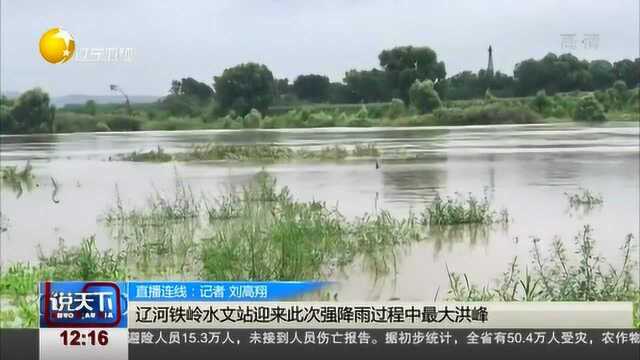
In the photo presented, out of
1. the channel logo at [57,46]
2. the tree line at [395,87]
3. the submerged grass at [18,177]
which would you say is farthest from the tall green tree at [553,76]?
the submerged grass at [18,177]

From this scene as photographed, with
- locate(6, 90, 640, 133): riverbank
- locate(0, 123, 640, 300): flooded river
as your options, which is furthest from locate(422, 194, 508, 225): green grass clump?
locate(6, 90, 640, 133): riverbank

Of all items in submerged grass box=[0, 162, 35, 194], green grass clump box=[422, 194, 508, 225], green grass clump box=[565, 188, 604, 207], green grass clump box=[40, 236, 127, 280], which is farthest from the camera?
submerged grass box=[0, 162, 35, 194]

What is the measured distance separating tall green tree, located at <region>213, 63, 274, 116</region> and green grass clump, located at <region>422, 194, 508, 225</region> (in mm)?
1476

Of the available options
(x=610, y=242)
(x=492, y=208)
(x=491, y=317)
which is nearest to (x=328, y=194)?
(x=492, y=208)

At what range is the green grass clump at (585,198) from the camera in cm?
470

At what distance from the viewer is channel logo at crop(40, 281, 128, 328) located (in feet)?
8.68

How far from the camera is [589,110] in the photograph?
4.74 metres

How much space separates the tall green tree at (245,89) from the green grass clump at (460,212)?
148 centimetres

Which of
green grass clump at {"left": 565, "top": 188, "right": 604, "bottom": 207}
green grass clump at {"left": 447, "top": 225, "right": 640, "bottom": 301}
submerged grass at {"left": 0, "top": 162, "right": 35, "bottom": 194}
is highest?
submerged grass at {"left": 0, "top": 162, "right": 35, "bottom": 194}

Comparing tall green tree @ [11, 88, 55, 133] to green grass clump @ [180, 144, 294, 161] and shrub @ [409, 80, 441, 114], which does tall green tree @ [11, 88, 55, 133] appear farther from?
shrub @ [409, 80, 441, 114]

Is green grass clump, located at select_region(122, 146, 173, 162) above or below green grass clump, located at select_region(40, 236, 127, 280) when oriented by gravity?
above

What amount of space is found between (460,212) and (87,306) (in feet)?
9.79

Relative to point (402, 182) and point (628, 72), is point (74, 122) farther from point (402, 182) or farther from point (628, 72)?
point (628, 72)

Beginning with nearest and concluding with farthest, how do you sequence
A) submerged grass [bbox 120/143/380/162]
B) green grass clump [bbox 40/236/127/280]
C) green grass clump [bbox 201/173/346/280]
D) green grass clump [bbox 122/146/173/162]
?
green grass clump [bbox 201/173/346/280], green grass clump [bbox 40/236/127/280], submerged grass [bbox 120/143/380/162], green grass clump [bbox 122/146/173/162]
